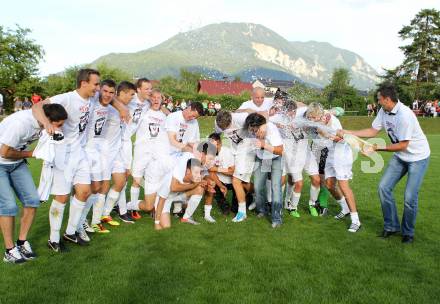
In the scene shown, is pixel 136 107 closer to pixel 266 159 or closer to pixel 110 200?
pixel 110 200

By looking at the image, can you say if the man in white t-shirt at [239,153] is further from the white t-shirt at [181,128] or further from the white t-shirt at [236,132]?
the white t-shirt at [181,128]

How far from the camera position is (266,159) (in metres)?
8.00

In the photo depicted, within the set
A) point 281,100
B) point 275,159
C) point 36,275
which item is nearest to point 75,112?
point 36,275

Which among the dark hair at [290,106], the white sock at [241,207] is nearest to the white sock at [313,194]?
the white sock at [241,207]

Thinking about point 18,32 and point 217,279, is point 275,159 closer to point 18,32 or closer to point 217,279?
point 217,279

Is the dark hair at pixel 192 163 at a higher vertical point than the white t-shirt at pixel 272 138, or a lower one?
lower

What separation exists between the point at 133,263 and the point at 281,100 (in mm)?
4805

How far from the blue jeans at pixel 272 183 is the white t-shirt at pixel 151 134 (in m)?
1.98

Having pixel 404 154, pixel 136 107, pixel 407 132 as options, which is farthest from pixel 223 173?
pixel 407 132

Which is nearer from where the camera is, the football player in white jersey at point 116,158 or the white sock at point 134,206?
the football player in white jersey at point 116,158

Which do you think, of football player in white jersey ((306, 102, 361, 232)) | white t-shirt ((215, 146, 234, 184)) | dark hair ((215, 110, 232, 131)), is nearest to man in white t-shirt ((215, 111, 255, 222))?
dark hair ((215, 110, 232, 131))

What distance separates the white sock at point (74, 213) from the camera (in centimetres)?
643

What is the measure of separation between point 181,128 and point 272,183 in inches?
85.1

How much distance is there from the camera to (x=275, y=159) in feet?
25.7
